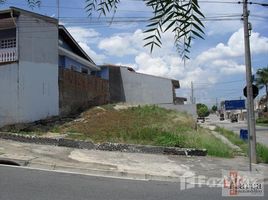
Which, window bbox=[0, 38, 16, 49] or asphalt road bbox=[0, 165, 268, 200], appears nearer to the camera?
asphalt road bbox=[0, 165, 268, 200]

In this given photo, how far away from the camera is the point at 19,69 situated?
19922mm

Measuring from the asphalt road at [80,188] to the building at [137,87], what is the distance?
25758 mm

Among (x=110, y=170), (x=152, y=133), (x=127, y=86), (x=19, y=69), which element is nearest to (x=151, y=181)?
(x=110, y=170)

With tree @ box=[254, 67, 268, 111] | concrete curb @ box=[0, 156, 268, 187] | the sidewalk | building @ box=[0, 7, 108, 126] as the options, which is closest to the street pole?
the sidewalk

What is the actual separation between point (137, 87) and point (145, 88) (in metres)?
0.99

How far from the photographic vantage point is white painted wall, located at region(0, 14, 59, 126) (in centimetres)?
1984

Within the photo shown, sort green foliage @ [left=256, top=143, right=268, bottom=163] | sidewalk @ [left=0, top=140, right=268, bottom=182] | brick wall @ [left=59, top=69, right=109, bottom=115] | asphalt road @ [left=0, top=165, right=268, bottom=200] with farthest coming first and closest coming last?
brick wall @ [left=59, top=69, right=109, bottom=115] < green foliage @ [left=256, top=143, right=268, bottom=163] < sidewalk @ [left=0, top=140, right=268, bottom=182] < asphalt road @ [left=0, top=165, right=268, bottom=200]

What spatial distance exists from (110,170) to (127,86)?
91.2 ft

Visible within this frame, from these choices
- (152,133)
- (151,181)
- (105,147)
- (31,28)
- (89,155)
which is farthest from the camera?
(31,28)

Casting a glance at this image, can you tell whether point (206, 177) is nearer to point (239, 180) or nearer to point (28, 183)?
point (239, 180)

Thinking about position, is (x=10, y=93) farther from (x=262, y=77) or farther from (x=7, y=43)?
(x=262, y=77)

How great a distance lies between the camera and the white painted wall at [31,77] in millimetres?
19844

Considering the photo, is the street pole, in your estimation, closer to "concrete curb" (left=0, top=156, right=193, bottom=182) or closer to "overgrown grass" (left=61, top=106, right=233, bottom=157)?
"overgrown grass" (left=61, top=106, right=233, bottom=157)

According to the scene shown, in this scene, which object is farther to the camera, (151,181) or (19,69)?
(19,69)
